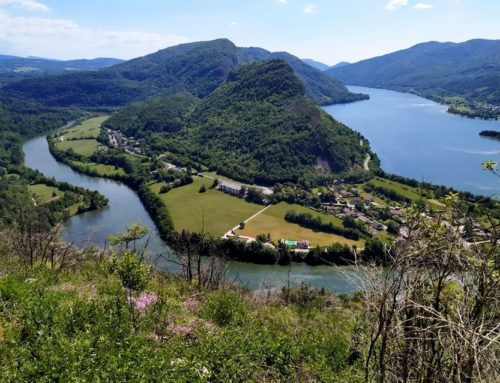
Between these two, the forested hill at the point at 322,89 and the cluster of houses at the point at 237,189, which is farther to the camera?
the forested hill at the point at 322,89

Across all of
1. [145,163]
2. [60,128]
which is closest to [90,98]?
[60,128]

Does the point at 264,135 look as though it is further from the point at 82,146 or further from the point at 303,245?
the point at 303,245

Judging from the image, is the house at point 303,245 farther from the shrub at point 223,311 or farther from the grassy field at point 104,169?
the grassy field at point 104,169

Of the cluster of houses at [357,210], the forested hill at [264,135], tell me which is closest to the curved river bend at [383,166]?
the cluster of houses at [357,210]

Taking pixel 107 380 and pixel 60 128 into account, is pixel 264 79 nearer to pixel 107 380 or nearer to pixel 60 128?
pixel 60 128

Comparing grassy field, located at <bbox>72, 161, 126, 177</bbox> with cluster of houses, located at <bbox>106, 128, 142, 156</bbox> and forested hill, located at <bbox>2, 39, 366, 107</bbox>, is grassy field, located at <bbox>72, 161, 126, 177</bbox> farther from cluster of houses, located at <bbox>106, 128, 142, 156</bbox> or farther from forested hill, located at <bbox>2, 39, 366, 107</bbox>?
forested hill, located at <bbox>2, 39, 366, 107</bbox>
